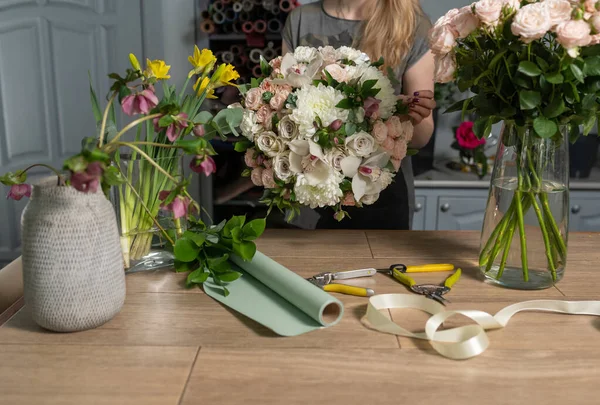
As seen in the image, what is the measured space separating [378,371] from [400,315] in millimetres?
173

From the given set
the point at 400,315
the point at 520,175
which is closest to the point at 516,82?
the point at 520,175

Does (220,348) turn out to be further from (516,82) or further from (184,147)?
(516,82)

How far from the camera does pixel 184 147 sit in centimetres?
75

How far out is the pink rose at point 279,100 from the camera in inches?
39.4

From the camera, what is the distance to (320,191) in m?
1.02

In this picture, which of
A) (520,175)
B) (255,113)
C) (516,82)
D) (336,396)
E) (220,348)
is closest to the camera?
(336,396)

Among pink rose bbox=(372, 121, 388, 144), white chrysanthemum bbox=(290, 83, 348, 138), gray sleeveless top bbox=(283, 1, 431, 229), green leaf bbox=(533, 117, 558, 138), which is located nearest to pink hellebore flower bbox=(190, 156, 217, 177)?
white chrysanthemum bbox=(290, 83, 348, 138)

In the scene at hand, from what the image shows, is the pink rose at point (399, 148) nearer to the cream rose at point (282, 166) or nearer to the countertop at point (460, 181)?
the cream rose at point (282, 166)

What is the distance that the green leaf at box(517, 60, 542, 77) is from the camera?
0.80 m

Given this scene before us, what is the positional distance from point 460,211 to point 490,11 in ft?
6.36

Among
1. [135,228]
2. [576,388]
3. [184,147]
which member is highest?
[184,147]

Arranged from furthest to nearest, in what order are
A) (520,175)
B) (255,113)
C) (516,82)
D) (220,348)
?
(255,113) < (520,175) < (516,82) < (220,348)

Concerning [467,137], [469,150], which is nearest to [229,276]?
[467,137]

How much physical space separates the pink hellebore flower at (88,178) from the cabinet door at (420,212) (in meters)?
2.17
